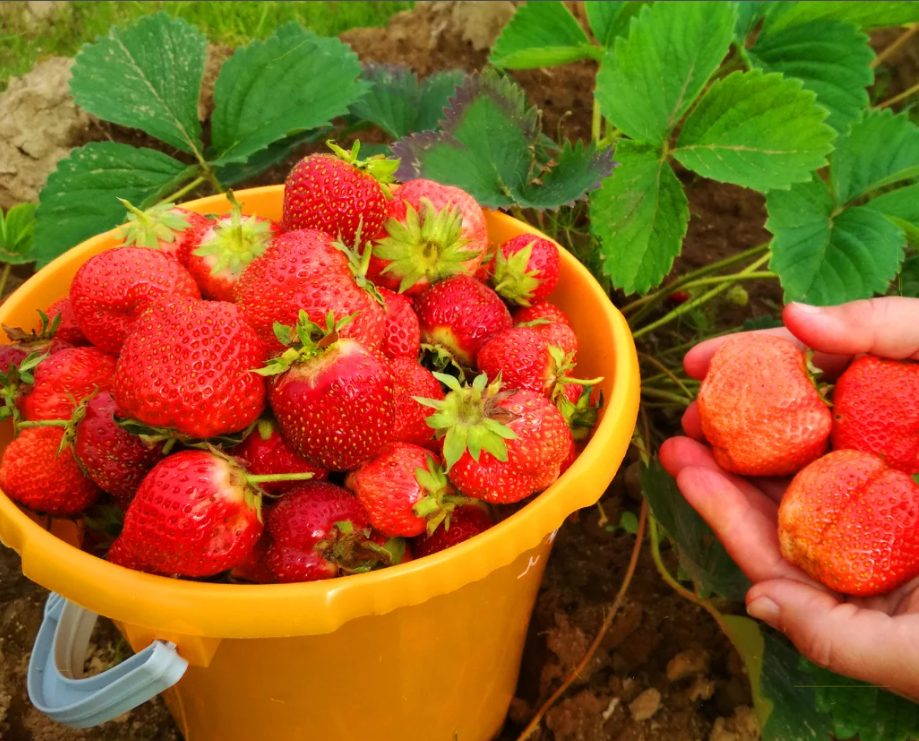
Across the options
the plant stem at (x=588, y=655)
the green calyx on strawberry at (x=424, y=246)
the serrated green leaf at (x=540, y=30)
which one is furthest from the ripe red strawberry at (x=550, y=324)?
the serrated green leaf at (x=540, y=30)

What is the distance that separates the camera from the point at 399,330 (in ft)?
2.92

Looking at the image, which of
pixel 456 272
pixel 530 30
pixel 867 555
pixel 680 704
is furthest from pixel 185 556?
pixel 530 30

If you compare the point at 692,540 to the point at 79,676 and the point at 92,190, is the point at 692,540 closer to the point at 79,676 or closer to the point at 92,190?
the point at 79,676

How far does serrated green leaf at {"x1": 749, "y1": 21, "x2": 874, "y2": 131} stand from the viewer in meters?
1.28

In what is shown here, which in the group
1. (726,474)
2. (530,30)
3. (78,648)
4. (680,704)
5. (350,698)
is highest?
(530,30)

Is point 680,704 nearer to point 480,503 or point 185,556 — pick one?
point 480,503

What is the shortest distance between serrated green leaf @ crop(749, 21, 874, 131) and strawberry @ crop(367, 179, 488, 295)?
0.71 metres

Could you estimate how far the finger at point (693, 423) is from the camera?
1.21m

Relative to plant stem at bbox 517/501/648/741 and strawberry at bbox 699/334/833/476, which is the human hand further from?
plant stem at bbox 517/501/648/741

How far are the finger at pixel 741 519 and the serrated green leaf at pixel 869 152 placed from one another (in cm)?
52

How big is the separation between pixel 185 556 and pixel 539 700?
772 millimetres

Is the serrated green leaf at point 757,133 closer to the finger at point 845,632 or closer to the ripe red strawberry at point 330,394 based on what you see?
the finger at point 845,632

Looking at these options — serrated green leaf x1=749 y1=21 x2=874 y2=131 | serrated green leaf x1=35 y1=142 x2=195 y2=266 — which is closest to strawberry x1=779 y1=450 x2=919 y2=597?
serrated green leaf x1=749 y1=21 x2=874 y2=131

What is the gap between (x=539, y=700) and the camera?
1252mm
